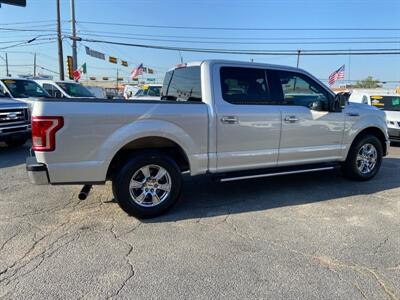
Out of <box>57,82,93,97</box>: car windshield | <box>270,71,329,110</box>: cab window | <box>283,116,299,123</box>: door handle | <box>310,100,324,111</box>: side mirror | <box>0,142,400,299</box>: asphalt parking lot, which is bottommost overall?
<box>0,142,400,299</box>: asphalt parking lot

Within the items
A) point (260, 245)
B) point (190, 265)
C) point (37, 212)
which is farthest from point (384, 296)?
point (37, 212)

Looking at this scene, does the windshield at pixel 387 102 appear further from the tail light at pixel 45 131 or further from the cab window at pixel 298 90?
the tail light at pixel 45 131

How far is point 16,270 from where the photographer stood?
3355mm

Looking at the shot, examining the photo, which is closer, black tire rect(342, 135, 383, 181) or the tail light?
the tail light

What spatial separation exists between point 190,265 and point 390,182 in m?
4.71

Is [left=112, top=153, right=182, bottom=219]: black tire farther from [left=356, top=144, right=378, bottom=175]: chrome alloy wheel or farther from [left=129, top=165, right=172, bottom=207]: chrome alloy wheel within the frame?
[left=356, top=144, right=378, bottom=175]: chrome alloy wheel

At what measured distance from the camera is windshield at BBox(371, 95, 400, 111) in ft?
40.4

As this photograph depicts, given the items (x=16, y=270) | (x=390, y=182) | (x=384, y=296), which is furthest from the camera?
(x=390, y=182)

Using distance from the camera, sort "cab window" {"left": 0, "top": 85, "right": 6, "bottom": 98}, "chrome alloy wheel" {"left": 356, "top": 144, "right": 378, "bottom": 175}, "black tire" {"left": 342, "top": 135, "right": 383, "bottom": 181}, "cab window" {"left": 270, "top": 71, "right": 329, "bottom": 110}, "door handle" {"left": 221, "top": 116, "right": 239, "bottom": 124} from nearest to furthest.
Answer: "door handle" {"left": 221, "top": 116, "right": 239, "bottom": 124} → "cab window" {"left": 270, "top": 71, "right": 329, "bottom": 110} → "black tire" {"left": 342, "top": 135, "right": 383, "bottom": 181} → "chrome alloy wheel" {"left": 356, "top": 144, "right": 378, "bottom": 175} → "cab window" {"left": 0, "top": 85, "right": 6, "bottom": 98}

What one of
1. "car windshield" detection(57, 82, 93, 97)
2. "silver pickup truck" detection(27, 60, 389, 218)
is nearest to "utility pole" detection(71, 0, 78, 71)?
"car windshield" detection(57, 82, 93, 97)

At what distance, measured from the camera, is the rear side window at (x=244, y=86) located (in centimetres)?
516

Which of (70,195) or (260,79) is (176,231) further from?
(260,79)

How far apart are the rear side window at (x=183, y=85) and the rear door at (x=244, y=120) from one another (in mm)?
310

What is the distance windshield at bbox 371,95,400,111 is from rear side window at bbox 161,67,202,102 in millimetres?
8868
